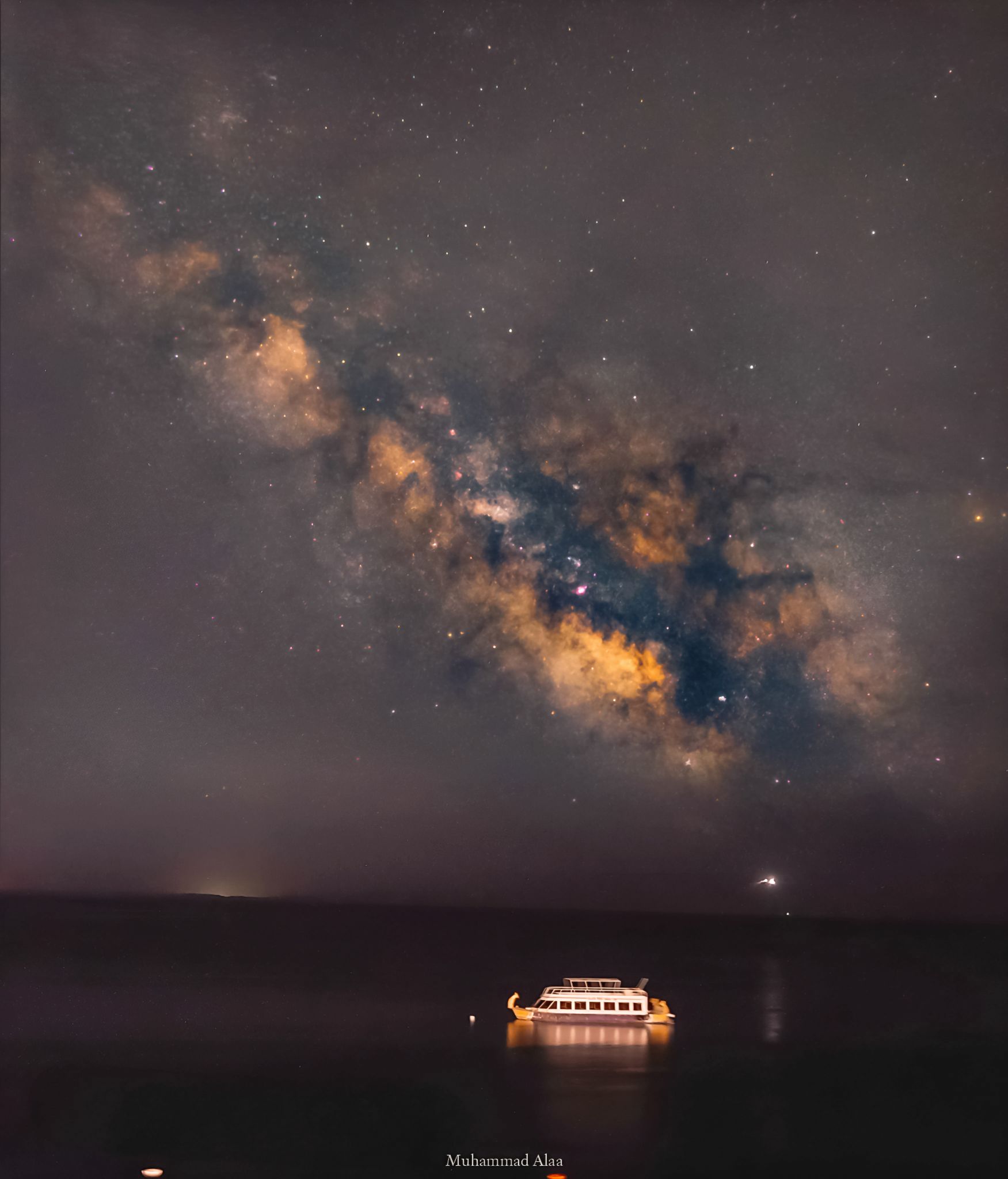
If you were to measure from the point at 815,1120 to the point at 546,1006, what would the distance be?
409 inches

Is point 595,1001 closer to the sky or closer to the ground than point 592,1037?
closer to the sky

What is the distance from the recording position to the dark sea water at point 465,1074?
14.4 m

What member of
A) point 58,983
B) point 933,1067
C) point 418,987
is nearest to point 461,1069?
point 933,1067

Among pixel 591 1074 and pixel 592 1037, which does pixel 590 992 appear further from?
pixel 591 1074

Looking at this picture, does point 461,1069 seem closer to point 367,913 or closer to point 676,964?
point 676,964

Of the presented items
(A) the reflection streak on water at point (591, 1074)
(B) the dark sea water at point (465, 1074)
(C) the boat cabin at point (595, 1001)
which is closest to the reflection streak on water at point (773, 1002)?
(B) the dark sea water at point (465, 1074)

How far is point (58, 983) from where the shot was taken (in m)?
34.0

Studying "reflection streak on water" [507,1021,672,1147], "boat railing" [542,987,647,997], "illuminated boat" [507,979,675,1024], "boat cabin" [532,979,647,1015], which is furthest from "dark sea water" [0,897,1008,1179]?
"boat railing" [542,987,647,997]

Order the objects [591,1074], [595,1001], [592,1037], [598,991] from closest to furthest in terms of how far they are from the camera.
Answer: [591,1074]
[592,1037]
[595,1001]
[598,991]

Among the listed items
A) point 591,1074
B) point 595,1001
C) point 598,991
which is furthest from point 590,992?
point 591,1074

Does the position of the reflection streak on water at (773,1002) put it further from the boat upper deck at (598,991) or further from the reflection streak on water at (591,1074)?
the boat upper deck at (598,991)

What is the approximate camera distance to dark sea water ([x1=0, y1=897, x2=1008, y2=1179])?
14.4m

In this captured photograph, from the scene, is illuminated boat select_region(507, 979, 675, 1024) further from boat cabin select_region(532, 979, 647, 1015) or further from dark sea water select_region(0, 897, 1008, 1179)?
dark sea water select_region(0, 897, 1008, 1179)

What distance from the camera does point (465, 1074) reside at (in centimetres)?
1947
